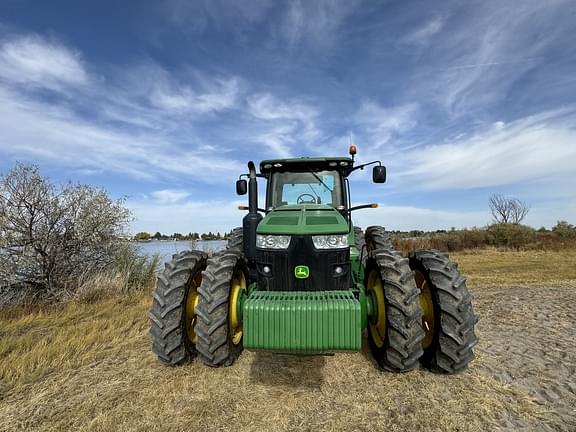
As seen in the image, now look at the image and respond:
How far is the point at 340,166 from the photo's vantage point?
472 centimetres

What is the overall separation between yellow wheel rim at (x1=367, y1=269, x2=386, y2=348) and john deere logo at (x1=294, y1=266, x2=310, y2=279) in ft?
2.21

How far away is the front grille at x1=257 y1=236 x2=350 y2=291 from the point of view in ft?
11.0

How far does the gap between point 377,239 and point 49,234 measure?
24.2 ft

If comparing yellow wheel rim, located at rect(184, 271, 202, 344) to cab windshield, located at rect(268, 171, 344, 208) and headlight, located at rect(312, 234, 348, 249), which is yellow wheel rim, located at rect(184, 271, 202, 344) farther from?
cab windshield, located at rect(268, 171, 344, 208)

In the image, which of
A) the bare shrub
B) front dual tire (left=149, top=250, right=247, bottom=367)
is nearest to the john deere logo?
front dual tire (left=149, top=250, right=247, bottom=367)

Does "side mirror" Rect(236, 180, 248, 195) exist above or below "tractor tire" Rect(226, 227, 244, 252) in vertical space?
above

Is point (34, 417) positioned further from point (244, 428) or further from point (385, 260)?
point (385, 260)

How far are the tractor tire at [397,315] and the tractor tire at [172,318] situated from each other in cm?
190

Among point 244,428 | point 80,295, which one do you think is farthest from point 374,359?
point 80,295


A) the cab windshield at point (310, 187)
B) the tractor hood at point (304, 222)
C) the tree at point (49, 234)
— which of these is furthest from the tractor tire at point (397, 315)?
the tree at point (49, 234)

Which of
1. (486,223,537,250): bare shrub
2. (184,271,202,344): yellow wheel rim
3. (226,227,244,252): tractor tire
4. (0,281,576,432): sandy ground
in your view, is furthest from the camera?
(486,223,537,250): bare shrub

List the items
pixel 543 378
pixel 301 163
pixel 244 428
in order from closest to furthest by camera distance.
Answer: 1. pixel 244 428
2. pixel 543 378
3. pixel 301 163

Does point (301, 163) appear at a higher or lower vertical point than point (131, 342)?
higher

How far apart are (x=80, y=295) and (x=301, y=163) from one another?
614 cm
